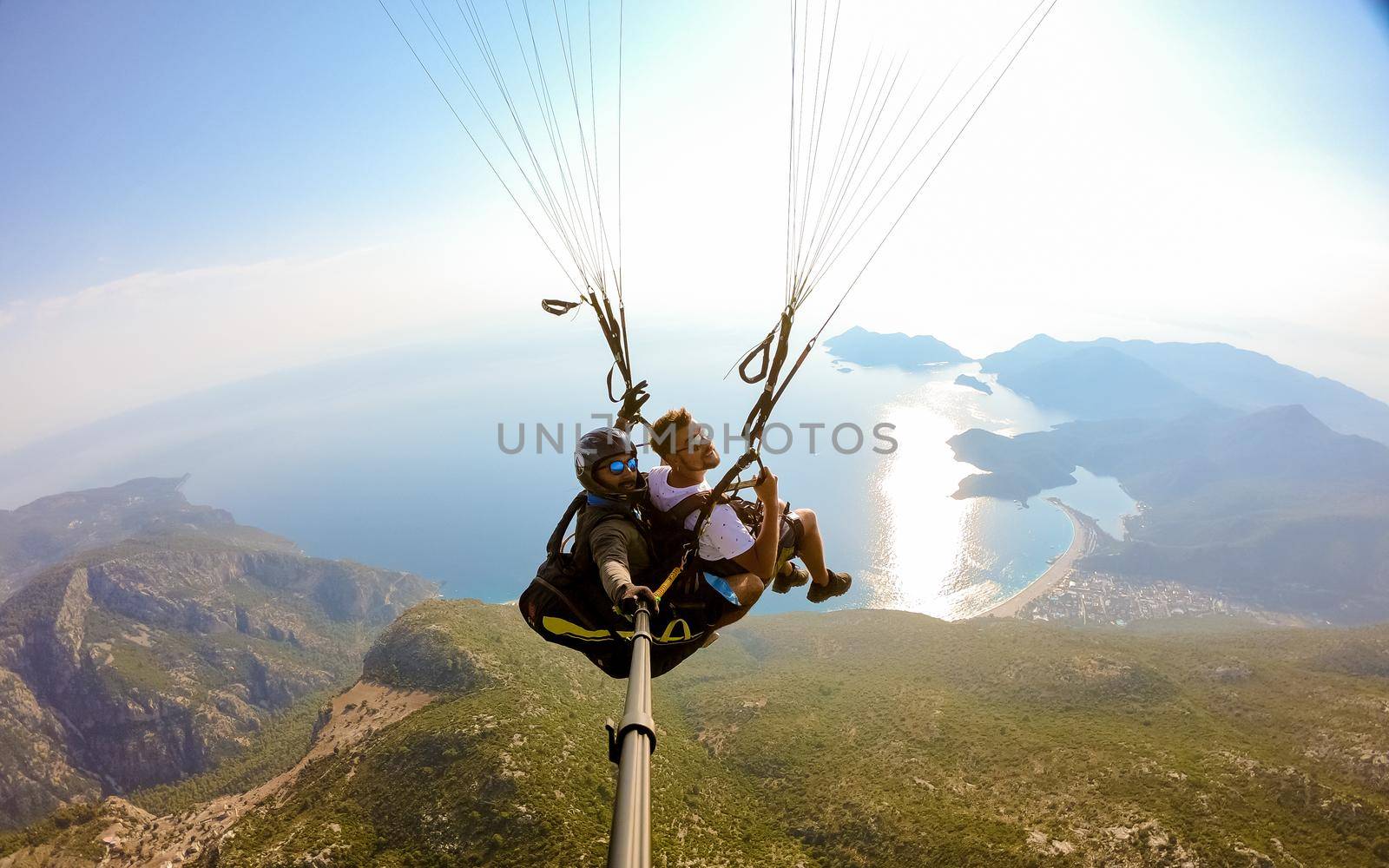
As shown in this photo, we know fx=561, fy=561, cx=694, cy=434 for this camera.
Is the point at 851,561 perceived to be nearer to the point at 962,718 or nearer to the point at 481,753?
the point at 962,718

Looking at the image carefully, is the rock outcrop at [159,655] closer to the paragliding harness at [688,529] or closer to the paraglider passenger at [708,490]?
the paragliding harness at [688,529]

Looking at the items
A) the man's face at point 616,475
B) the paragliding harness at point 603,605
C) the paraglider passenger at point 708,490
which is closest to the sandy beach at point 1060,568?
the paraglider passenger at point 708,490

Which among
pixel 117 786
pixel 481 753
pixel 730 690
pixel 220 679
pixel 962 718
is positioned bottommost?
pixel 117 786

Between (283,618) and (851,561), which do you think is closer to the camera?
(283,618)

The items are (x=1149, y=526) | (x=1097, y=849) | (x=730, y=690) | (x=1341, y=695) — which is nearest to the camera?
(x=1097, y=849)

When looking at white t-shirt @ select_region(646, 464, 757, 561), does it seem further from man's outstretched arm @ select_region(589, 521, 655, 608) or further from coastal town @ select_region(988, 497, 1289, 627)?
coastal town @ select_region(988, 497, 1289, 627)

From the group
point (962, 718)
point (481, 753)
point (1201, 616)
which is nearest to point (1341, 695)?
point (962, 718)
